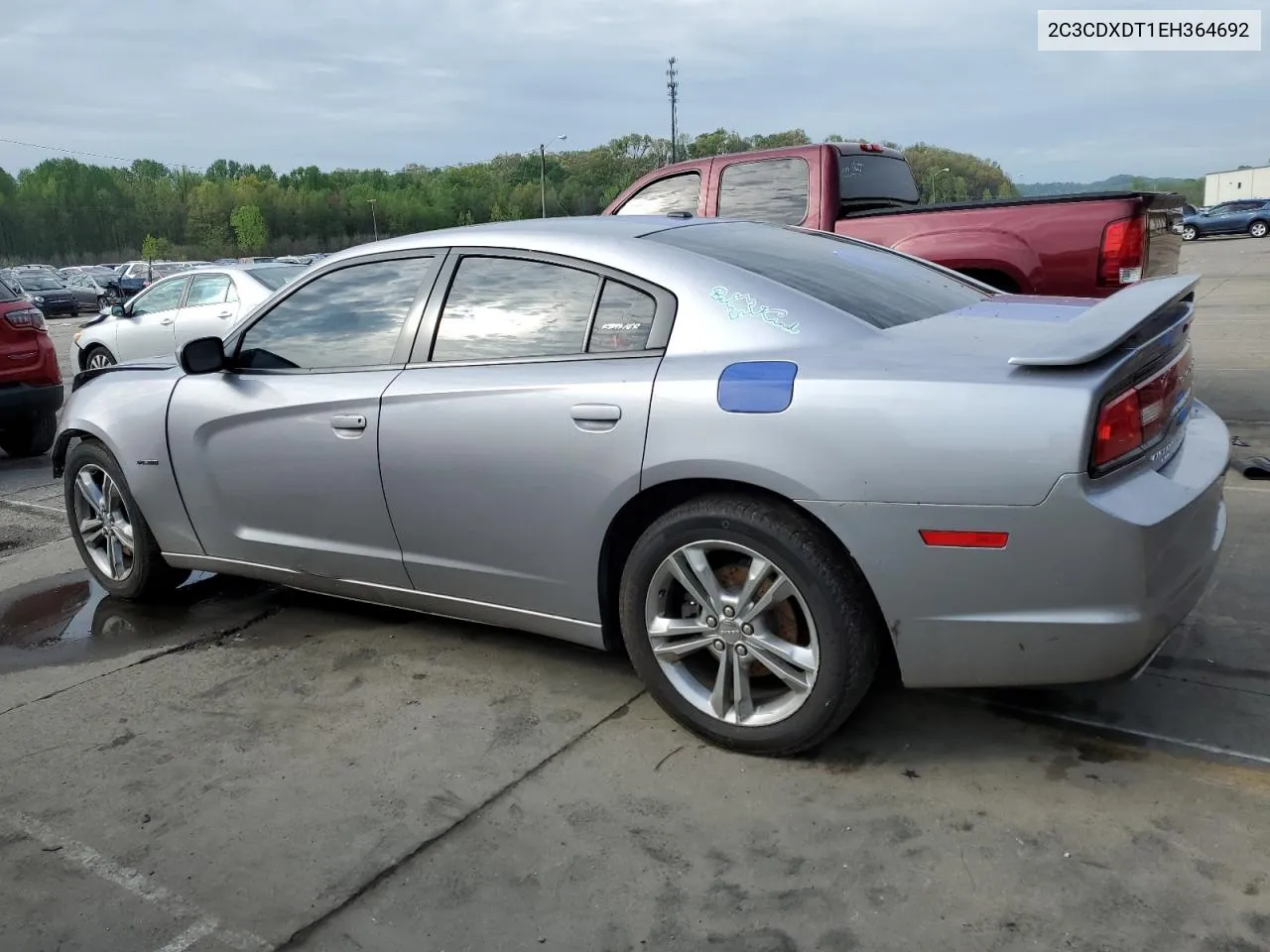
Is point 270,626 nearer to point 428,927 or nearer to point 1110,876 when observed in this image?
point 428,927

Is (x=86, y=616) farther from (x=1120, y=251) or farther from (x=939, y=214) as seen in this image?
(x=1120, y=251)

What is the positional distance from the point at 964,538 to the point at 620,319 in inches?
49.0

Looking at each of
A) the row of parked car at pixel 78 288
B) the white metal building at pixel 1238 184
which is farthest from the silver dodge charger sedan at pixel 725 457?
the white metal building at pixel 1238 184

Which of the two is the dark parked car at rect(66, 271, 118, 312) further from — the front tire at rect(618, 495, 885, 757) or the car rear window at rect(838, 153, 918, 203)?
the front tire at rect(618, 495, 885, 757)

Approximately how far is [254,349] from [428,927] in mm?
2566

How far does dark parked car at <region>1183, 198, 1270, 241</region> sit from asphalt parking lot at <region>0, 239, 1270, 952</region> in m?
42.9

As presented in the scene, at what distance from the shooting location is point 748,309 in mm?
3020

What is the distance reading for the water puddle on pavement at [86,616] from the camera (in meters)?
4.28

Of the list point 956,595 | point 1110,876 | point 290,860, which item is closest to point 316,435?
point 290,860

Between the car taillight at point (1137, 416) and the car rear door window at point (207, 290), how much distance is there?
10732mm

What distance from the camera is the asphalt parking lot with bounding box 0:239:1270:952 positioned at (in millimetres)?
2352

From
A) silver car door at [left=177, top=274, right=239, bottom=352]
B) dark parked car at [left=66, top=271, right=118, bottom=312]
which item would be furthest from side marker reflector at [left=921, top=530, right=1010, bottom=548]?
dark parked car at [left=66, top=271, right=118, bottom=312]

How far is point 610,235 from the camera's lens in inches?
135

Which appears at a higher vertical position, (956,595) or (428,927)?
(956,595)
